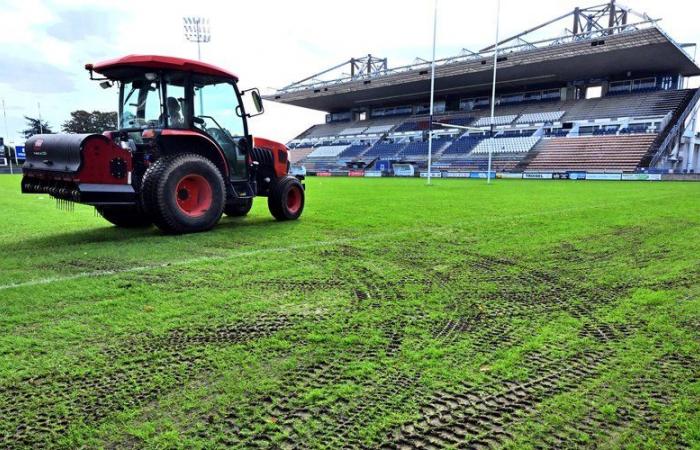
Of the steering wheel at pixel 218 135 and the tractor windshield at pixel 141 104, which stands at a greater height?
the tractor windshield at pixel 141 104

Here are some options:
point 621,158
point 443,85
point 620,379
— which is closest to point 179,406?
point 620,379

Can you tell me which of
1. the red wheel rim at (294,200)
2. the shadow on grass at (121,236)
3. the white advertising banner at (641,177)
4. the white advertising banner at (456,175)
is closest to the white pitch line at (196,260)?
the shadow on grass at (121,236)

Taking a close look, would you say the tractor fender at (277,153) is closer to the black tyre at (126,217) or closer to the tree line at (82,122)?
the black tyre at (126,217)

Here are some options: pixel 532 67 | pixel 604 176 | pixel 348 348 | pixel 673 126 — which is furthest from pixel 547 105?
pixel 348 348

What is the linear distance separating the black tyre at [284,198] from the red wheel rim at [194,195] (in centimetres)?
155

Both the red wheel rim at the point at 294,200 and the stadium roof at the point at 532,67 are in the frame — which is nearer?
the red wheel rim at the point at 294,200

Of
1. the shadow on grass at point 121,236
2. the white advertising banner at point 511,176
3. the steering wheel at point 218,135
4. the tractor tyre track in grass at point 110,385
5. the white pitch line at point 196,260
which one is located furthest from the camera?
the white advertising banner at point 511,176

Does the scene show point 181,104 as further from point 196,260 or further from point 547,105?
point 547,105

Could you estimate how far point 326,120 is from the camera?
65.6 m

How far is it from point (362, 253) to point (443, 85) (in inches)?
1790

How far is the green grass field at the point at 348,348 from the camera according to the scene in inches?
70.2

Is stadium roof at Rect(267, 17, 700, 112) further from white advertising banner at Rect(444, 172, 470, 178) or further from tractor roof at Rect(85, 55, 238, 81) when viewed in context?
tractor roof at Rect(85, 55, 238, 81)

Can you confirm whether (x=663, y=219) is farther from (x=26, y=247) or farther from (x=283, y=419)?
(x=26, y=247)

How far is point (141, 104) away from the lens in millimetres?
6277
